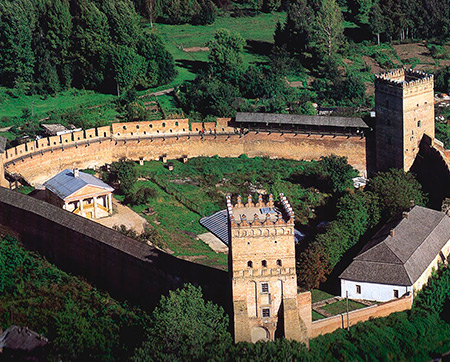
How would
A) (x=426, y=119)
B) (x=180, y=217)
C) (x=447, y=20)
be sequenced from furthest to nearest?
1. (x=447, y=20)
2. (x=426, y=119)
3. (x=180, y=217)

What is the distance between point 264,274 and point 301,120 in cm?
2427

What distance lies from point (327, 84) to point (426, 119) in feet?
55.2

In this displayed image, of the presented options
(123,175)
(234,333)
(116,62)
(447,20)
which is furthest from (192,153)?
(447,20)

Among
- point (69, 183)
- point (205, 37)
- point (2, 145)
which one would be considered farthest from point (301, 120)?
point (205, 37)

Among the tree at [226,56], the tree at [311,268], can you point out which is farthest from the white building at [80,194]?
the tree at [226,56]

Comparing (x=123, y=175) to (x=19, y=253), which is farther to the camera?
(x=123, y=175)

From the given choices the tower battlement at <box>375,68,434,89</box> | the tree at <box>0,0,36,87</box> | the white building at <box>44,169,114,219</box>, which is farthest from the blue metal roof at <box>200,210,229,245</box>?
the tree at <box>0,0,36,87</box>

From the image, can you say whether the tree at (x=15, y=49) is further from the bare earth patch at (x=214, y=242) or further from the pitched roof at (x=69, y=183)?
the bare earth patch at (x=214, y=242)

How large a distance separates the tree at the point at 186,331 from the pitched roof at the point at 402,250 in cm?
840

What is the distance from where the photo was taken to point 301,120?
64312mm

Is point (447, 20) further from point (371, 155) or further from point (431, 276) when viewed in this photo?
point (431, 276)

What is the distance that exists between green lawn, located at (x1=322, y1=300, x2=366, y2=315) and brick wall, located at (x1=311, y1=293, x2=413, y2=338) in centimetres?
89

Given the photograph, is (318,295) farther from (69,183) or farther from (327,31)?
(327,31)

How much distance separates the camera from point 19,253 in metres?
49.7
